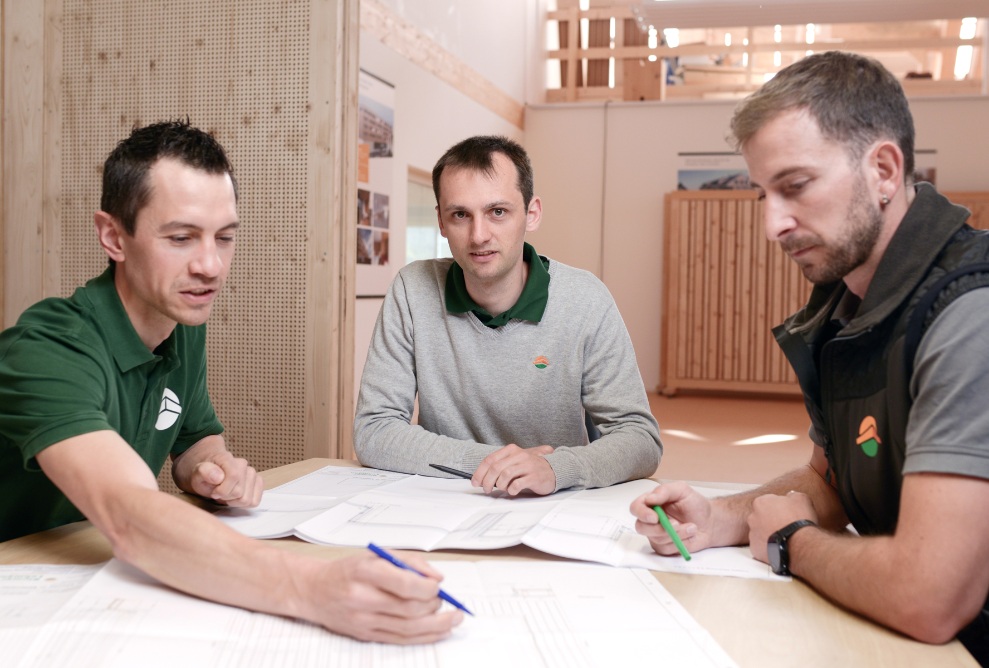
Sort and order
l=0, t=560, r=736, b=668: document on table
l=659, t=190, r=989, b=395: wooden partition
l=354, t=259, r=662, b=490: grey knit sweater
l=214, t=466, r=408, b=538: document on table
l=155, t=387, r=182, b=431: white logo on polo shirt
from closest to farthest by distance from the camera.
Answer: l=0, t=560, r=736, b=668: document on table, l=214, t=466, r=408, b=538: document on table, l=155, t=387, r=182, b=431: white logo on polo shirt, l=354, t=259, r=662, b=490: grey knit sweater, l=659, t=190, r=989, b=395: wooden partition

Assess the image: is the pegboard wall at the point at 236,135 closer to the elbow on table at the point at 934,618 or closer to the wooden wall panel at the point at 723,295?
the elbow on table at the point at 934,618

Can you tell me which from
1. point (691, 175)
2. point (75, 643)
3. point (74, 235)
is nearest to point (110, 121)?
point (74, 235)

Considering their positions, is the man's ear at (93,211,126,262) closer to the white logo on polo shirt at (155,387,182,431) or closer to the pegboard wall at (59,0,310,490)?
the white logo on polo shirt at (155,387,182,431)

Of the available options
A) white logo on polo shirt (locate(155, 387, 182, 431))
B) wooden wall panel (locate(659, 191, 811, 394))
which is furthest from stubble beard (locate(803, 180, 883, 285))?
wooden wall panel (locate(659, 191, 811, 394))

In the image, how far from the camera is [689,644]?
42.2 inches

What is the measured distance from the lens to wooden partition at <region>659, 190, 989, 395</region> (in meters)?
8.76

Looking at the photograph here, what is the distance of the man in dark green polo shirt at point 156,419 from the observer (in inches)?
43.8

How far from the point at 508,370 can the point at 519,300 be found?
0.18m

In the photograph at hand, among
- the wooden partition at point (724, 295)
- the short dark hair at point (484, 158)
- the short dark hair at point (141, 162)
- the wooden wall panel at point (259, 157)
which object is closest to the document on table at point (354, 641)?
the short dark hair at point (141, 162)

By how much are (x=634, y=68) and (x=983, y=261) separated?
8647mm

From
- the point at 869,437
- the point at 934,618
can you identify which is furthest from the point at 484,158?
the point at 934,618

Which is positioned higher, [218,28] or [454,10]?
[454,10]

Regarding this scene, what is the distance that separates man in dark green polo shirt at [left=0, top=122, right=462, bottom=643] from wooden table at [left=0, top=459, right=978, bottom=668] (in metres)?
0.13

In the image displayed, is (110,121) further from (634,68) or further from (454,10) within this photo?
(634,68)
